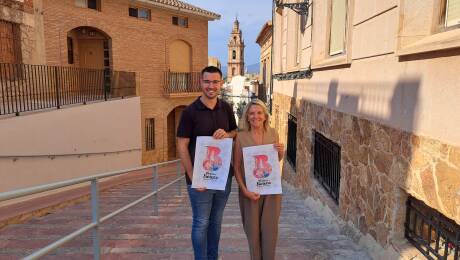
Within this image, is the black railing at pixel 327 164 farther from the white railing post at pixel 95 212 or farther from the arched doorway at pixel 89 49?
the arched doorway at pixel 89 49

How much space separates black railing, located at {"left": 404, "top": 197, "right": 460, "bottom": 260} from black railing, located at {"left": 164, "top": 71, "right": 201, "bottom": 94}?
Answer: 49.5 ft

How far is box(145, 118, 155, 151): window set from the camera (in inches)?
660

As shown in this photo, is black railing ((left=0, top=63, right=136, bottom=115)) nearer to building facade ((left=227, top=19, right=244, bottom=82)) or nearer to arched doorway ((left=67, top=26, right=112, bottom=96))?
arched doorway ((left=67, top=26, right=112, bottom=96))

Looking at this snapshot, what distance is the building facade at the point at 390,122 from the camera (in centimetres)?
267

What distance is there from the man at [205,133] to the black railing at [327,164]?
107 inches

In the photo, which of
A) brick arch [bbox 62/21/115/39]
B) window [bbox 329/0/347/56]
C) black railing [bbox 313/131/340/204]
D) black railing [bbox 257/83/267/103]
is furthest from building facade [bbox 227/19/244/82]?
window [bbox 329/0/347/56]

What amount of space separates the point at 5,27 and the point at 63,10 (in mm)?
3180

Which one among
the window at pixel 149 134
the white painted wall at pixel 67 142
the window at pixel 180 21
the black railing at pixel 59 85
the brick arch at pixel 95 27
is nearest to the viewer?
the white painted wall at pixel 67 142

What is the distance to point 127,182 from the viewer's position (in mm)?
11594

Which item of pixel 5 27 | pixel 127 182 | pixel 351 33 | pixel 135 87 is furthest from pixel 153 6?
pixel 351 33

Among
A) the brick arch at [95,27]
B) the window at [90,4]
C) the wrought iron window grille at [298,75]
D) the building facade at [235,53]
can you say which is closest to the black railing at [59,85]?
the brick arch at [95,27]

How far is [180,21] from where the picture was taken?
18.2 metres

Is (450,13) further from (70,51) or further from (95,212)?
(70,51)

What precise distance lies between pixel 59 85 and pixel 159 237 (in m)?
8.92
